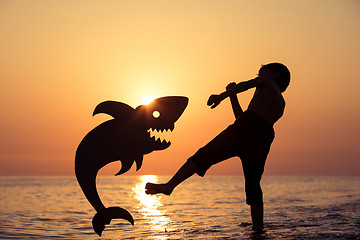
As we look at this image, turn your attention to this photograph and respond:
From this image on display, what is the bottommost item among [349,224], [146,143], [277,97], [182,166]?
[349,224]

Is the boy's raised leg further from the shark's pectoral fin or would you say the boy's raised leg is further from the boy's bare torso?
the boy's bare torso

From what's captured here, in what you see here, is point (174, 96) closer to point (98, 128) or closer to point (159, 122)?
point (159, 122)

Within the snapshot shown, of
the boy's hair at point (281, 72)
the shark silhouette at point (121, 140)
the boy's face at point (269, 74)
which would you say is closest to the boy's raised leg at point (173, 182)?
the shark silhouette at point (121, 140)

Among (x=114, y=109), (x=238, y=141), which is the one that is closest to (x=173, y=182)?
(x=238, y=141)

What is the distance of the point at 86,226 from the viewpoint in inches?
461

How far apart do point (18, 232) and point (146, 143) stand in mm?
5904

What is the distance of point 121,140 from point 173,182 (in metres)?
1.00

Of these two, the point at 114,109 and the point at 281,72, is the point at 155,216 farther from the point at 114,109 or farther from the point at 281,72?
the point at 281,72

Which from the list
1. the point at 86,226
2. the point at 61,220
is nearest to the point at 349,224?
the point at 86,226

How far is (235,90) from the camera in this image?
19.8 ft

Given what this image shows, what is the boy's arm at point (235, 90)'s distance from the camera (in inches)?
229

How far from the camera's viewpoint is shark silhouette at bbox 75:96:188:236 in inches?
251

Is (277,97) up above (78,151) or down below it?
above

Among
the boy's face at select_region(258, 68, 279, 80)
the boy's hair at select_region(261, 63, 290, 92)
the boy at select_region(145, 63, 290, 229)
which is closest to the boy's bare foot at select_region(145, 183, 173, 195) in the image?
the boy at select_region(145, 63, 290, 229)
